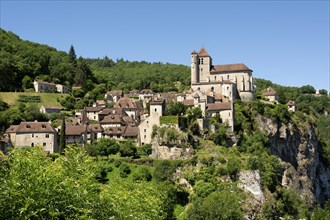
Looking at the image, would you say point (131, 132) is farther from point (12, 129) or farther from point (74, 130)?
point (12, 129)

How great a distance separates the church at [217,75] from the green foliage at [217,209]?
1427 inches

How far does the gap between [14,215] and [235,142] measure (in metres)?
53.4

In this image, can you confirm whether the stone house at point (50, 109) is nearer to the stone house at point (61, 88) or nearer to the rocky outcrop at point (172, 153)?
the stone house at point (61, 88)

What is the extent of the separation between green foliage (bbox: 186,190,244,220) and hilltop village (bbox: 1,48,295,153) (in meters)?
16.5

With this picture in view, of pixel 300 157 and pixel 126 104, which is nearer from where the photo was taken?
pixel 126 104

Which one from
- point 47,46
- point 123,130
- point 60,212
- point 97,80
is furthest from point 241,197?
point 47,46

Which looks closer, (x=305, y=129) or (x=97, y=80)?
(x=305, y=129)

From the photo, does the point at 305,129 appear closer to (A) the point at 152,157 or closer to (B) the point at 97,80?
(A) the point at 152,157

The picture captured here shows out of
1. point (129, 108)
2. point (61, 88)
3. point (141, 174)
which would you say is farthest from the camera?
point (61, 88)

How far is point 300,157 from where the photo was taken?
8856 cm

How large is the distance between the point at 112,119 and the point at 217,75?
81.4 ft

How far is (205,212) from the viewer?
170 feet

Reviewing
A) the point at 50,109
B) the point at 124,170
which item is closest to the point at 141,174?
the point at 124,170

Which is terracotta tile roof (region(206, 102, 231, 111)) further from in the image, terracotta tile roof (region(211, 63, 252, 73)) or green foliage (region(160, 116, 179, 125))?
terracotta tile roof (region(211, 63, 252, 73))
